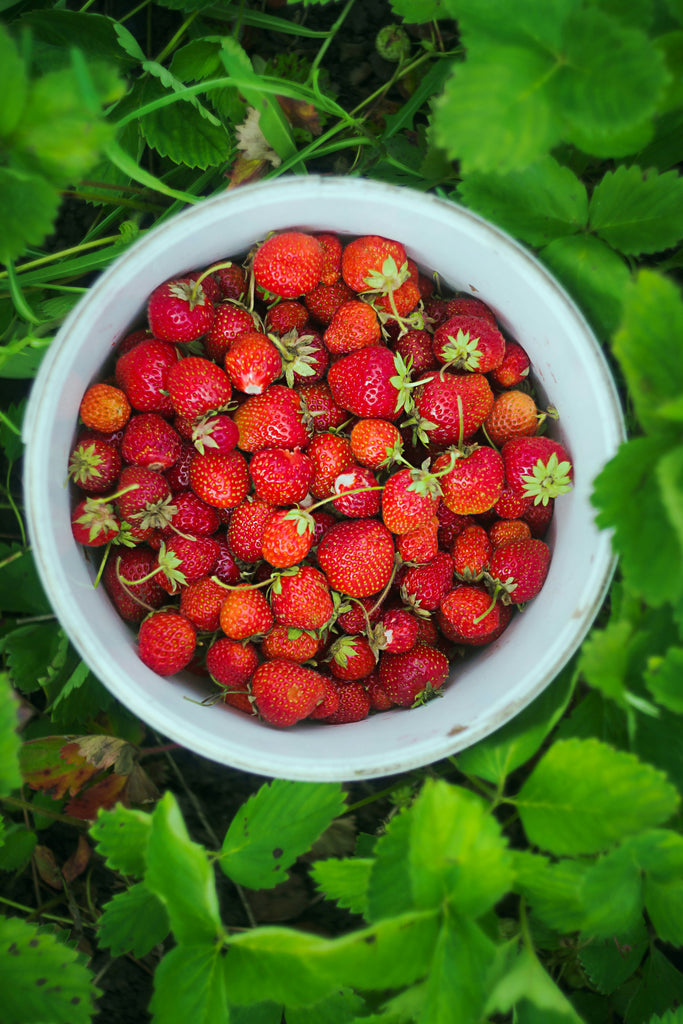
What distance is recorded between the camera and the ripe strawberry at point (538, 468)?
0.98 metres

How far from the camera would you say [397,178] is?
3.87 feet

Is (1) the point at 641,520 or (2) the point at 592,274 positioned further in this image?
(2) the point at 592,274

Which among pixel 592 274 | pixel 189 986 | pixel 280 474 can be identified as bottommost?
pixel 189 986

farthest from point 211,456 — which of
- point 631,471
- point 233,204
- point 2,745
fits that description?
point 631,471

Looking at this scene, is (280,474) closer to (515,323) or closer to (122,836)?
(515,323)

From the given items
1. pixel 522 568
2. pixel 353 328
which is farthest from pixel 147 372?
pixel 522 568

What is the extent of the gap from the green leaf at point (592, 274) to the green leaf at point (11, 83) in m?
0.65

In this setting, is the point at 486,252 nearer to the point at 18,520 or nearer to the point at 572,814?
the point at 572,814

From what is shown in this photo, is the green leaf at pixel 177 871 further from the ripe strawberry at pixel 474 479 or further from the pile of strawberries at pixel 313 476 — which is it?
the ripe strawberry at pixel 474 479

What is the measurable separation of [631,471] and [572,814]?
0.40 m

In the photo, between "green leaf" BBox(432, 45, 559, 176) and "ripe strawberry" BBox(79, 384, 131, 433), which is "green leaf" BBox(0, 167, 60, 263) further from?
"green leaf" BBox(432, 45, 559, 176)

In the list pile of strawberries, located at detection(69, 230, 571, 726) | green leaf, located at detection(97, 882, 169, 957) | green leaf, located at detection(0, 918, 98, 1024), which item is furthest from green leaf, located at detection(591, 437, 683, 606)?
green leaf, located at detection(0, 918, 98, 1024)

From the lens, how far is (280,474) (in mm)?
991

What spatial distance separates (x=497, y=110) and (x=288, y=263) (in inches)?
12.8
